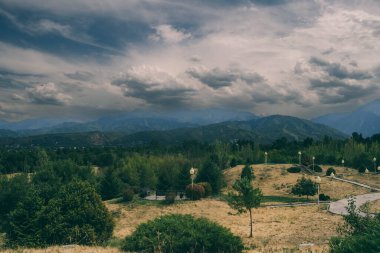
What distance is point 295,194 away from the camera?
64.9 meters

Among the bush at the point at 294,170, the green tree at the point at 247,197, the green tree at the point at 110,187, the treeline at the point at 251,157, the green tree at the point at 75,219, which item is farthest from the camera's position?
the treeline at the point at 251,157

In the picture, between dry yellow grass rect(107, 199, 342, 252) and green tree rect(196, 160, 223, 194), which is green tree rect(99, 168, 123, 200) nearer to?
dry yellow grass rect(107, 199, 342, 252)

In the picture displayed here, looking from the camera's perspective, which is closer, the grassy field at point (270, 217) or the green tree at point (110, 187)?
the grassy field at point (270, 217)

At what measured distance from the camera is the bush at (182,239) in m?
21.0

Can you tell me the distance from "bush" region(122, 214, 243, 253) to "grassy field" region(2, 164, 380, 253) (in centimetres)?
165

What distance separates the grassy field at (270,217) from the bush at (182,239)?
1.65 m

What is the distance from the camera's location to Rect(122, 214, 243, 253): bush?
68.7 ft

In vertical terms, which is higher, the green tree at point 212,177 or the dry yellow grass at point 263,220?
the green tree at point 212,177

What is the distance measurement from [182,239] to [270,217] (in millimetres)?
27727

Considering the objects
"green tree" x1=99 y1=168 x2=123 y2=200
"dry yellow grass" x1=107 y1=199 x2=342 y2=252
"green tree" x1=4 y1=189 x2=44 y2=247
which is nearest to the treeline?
"green tree" x1=99 y1=168 x2=123 y2=200

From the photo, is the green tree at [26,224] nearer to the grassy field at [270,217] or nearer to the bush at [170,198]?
the grassy field at [270,217]

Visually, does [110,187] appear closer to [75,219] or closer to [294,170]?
[75,219]

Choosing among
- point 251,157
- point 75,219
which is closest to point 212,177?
point 75,219

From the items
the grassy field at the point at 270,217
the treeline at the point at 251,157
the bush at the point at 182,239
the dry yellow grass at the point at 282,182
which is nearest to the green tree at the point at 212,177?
the grassy field at the point at 270,217
